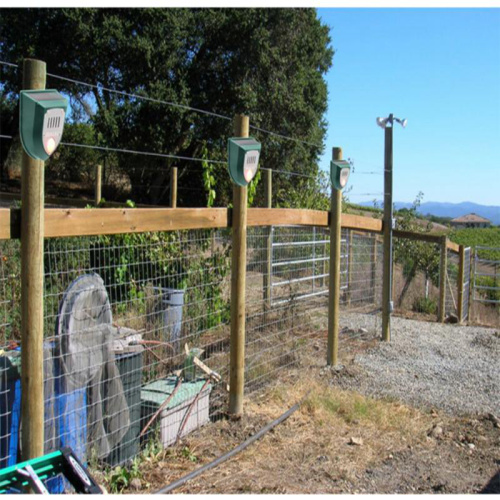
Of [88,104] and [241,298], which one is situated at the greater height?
[88,104]

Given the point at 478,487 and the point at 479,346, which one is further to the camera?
the point at 479,346

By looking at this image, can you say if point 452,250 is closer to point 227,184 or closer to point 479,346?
point 479,346

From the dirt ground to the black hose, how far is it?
4 cm

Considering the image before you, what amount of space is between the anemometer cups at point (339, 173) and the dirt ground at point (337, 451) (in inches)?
86.2

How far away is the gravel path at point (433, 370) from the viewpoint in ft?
17.4

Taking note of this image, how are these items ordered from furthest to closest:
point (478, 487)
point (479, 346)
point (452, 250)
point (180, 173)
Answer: point (180, 173) → point (452, 250) → point (479, 346) → point (478, 487)

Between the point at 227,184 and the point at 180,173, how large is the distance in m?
3.61

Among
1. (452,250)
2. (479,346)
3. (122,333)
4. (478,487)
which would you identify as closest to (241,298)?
(122,333)

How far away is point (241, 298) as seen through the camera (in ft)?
14.8

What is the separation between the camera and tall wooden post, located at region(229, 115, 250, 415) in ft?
14.7

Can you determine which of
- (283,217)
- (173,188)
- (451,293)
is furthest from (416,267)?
(283,217)

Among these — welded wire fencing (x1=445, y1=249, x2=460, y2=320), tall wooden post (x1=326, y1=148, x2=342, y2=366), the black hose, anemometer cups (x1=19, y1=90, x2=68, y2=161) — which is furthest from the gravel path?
anemometer cups (x1=19, y1=90, x2=68, y2=161)

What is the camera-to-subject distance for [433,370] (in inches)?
246

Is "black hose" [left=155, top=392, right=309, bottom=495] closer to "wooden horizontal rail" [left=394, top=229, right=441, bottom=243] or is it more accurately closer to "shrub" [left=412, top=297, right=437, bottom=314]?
"wooden horizontal rail" [left=394, top=229, right=441, bottom=243]
